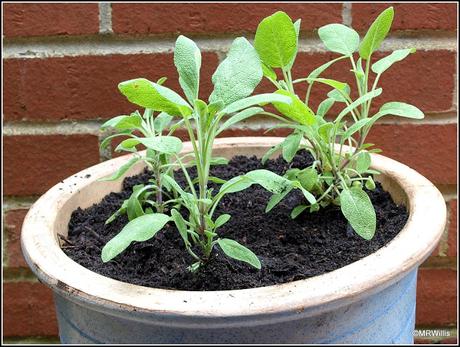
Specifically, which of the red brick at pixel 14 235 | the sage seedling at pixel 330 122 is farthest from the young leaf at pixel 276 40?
the red brick at pixel 14 235

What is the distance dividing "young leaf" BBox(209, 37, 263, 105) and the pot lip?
0.54ft

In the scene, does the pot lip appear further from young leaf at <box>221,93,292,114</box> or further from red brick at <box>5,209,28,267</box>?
red brick at <box>5,209,28,267</box>

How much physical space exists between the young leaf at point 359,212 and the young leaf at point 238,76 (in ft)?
0.48

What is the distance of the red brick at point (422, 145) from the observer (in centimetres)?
100

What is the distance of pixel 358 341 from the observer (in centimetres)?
52

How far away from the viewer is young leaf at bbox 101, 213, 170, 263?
0.50 meters

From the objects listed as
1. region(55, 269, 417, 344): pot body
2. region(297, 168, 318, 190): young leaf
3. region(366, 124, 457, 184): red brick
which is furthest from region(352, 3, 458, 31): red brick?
region(55, 269, 417, 344): pot body

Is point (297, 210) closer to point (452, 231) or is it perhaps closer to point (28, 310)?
point (452, 231)

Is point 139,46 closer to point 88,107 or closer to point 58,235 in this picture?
point 88,107

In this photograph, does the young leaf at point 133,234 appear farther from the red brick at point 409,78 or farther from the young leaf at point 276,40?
the red brick at point 409,78

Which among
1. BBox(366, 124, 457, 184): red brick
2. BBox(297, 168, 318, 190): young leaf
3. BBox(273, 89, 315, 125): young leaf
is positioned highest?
BBox(273, 89, 315, 125): young leaf

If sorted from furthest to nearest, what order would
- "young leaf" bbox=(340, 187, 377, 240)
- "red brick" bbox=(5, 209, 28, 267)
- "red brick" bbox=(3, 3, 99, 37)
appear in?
"red brick" bbox=(5, 209, 28, 267) < "red brick" bbox=(3, 3, 99, 37) < "young leaf" bbox=(340, 187, 377, 240)

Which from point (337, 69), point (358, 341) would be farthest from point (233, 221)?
point (337, 69)

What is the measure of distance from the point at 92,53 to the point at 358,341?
62 cm
